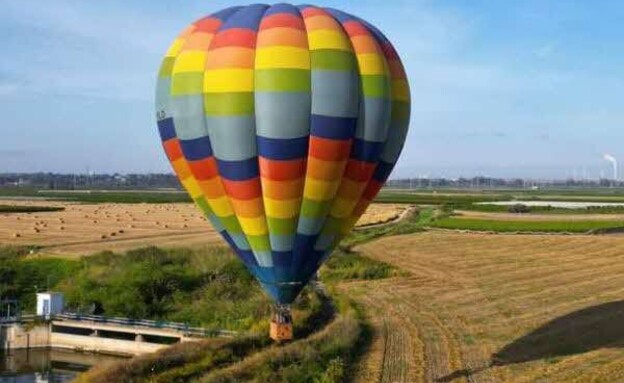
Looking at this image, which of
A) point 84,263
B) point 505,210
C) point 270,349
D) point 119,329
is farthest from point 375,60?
point 505,210

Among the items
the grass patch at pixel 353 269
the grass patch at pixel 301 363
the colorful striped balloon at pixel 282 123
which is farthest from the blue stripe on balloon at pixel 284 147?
the grass patch at pixel 353 269

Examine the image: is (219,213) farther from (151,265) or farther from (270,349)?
(151,265)

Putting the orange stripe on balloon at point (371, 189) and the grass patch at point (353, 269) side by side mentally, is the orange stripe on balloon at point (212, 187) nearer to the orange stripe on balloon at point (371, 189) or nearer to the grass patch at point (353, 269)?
the orange stripe on balloon at point (371, 189)

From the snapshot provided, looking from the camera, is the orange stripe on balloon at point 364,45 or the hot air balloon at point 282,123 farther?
the orange stripe on balloon at point 364,45

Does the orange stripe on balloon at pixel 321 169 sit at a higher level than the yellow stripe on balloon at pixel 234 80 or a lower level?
lower

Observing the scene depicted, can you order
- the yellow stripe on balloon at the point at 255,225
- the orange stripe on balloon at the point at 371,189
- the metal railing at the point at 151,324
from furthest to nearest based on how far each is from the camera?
the metal railing at the point at 151,324 → the orange stripe on balloon at the point at 371,189 → the yellow stripe on balloon at the point at 255,225

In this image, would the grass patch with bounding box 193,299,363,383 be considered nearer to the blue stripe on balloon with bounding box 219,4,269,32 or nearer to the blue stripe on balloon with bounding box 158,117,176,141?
the blue stripe on balloon with bounding box 158,117,176,141
